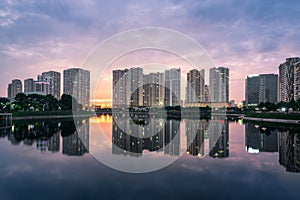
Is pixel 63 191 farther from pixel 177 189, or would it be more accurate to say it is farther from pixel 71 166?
pixel 177 189

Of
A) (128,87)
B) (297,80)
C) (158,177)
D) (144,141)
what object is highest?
(297,80)

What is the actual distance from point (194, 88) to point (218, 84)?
12.5m

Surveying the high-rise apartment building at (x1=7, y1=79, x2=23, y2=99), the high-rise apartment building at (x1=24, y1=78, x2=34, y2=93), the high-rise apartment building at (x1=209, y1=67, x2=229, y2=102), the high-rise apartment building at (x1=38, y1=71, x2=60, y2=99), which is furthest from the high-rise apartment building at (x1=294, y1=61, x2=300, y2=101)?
the high-rise apartment building at (x1=7, y1=79, x2=23, y2=99)

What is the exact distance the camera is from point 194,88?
10856cm

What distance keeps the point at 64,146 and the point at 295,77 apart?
129m

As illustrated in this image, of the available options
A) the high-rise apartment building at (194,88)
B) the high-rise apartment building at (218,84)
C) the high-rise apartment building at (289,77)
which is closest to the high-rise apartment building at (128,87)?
the high-rise apartment building at (194,88)

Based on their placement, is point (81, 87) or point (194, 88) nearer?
point (81, 87)

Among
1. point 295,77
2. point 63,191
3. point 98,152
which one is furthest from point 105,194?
point 295,77

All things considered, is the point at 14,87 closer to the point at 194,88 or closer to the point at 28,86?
the point at 28,86

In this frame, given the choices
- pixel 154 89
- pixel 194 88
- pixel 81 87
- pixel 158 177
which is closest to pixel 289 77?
pixel 194 88

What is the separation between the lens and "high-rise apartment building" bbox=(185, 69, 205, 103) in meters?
108

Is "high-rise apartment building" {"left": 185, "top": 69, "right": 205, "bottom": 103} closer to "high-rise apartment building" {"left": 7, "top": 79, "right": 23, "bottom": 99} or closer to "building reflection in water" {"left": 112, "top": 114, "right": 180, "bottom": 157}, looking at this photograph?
"building reflection in water" {"left": 112, "top": 114, "right": 180, "bottom": 157}

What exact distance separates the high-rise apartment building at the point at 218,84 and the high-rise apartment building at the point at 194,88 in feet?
19.4

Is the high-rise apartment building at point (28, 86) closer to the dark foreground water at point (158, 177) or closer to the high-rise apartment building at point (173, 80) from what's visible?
the high-rise apartment building at point (173, 80)
